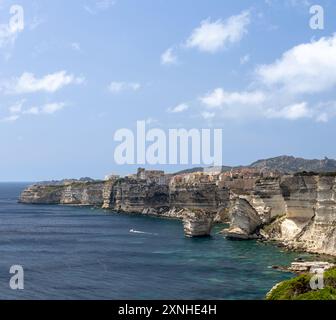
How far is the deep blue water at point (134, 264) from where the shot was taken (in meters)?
43.9

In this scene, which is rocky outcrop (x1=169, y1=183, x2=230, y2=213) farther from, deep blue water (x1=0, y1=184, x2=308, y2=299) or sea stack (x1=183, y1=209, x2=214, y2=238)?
sea stack (x1=183, y1=209, x2=214, y2=238)

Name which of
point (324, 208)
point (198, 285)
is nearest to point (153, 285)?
point (198, 285)

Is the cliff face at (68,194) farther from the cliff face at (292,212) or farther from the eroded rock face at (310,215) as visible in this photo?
the eroded rock face at (310,215)

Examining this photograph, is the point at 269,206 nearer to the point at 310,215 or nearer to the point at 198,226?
the point at 310,215

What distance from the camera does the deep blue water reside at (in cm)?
4391

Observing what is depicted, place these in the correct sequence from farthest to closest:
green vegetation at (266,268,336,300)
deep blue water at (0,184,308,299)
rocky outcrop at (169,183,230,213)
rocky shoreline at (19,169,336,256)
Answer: rocky outcrop at (169,183,230,213), rocky shoreline at (19,169,336,256), deep blue water at (0,184,308,299), green vegetation at (266,268,336,300)

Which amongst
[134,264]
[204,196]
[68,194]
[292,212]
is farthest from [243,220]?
[68,194]

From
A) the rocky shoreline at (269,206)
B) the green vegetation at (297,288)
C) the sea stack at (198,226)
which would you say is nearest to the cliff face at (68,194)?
the rocky shoreline at (269,206)

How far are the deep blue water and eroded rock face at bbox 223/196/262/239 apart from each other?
295 cm

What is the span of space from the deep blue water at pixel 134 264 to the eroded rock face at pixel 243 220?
9.68ft

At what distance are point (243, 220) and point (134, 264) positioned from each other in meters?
25.8

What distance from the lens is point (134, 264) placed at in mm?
58344

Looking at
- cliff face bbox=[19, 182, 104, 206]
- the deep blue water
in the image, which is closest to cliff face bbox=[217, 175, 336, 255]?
the deep blue water
